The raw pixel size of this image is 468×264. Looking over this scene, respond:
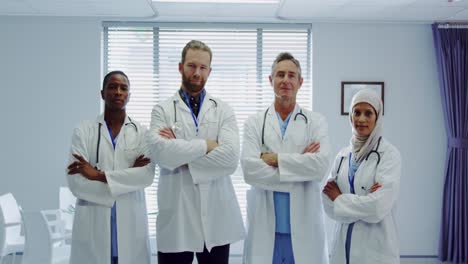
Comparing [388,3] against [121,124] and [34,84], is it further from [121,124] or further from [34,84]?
[34,84]

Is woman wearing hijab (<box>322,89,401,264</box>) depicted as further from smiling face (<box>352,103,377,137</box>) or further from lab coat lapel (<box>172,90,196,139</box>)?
lab coat lapel (<box>172,90,196,139</box>)

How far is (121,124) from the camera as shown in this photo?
2596 mm

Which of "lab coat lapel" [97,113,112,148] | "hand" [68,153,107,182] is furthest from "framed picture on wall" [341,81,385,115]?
"hand" [68,153,107,182]

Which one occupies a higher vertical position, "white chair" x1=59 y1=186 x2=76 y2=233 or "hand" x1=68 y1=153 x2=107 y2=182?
"hand" x1=68 y1=153 x2=107 y2=182

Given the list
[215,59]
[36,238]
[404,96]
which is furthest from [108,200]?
[404,96]

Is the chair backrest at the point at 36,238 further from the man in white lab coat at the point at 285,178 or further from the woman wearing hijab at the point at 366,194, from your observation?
the woman wearing hijab at the point at 366,194

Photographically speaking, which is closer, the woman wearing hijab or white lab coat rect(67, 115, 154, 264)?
the woman wearing hijab

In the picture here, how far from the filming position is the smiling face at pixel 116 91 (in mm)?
2541

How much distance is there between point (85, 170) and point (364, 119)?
152 centimetres

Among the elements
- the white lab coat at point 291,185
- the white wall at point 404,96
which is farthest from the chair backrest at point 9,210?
the white wall at point 404,96

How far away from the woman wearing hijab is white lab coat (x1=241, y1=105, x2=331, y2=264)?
103mm

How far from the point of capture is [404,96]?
4.82 m

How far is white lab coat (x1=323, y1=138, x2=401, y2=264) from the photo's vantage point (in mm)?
2189

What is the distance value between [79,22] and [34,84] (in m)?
0.81
